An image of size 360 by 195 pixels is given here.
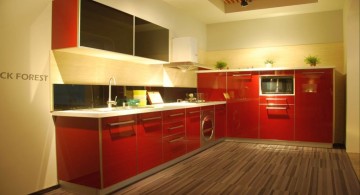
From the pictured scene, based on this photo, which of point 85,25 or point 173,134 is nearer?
point 85,25

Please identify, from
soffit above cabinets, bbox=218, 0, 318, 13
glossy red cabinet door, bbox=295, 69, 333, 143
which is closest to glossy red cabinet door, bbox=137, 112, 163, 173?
glossy red cabinet door, bbox=295, 69, 333, 143

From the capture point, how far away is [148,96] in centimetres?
407

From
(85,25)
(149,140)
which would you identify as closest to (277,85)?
(149,140)

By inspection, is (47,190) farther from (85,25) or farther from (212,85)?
(212,85)

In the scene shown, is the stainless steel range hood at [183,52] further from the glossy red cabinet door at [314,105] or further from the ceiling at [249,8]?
the glossy red cabinet door at [314,105]

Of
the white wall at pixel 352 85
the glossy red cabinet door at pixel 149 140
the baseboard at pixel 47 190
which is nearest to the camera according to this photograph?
the baseboard at pixel 47 190

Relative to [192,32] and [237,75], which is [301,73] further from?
[192,32]

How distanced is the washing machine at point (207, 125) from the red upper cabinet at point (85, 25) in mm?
1993

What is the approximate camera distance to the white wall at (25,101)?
2420mm

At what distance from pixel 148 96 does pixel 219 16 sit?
2.69 m

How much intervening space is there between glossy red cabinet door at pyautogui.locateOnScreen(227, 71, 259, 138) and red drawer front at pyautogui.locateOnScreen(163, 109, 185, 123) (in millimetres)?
1862

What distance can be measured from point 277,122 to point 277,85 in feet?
2.27

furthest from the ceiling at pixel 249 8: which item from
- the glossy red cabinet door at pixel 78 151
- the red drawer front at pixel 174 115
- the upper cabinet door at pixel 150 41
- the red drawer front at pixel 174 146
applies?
the glossy red cabinet door at pixel 78 151

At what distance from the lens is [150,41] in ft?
12.5
